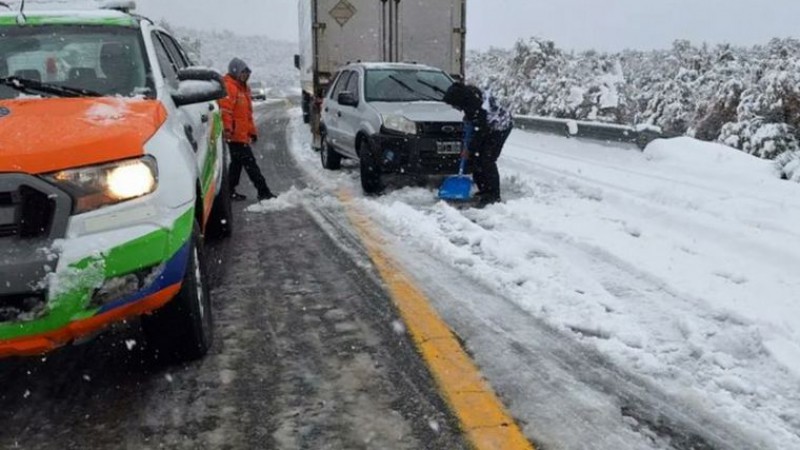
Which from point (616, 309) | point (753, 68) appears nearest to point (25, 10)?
point (616, 309)

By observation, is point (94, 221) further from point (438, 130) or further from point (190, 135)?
point (438, 130)

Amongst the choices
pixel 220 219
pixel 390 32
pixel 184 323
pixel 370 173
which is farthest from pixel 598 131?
pixel 184 323

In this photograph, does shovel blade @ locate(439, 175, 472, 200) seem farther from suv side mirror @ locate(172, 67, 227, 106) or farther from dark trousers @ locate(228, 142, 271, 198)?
suv side mirror @ locate(172, 67, 227, 106)

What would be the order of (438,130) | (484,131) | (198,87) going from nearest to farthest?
(198,87) → (484,131) → (438,130)

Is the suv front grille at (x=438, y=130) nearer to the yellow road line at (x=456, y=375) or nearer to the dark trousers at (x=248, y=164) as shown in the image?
the dark trousers at (x=248, y=164)

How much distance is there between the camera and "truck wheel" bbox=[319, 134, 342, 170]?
1151cm

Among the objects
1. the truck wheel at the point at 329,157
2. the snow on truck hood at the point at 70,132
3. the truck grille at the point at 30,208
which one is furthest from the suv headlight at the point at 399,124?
the truck grille at the point at 30,208

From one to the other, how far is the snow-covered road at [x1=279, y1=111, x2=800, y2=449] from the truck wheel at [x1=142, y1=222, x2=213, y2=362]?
1372 millimetres

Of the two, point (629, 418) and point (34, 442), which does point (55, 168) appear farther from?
point (629, 418)

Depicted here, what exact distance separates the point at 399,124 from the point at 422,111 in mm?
488

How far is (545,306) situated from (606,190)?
4.42 meters

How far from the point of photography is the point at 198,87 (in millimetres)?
4234

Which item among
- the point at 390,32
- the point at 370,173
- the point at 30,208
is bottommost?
the point at 370,173

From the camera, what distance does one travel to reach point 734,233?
6.29m
